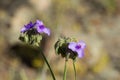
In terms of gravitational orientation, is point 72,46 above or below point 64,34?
above

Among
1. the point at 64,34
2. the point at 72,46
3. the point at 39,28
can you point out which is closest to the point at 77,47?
the point at 72,46

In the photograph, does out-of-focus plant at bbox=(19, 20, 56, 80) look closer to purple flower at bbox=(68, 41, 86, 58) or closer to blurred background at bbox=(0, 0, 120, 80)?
purple flower at bbox=(68, 41, 86, 58)

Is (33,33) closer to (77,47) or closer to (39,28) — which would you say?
(39,28)

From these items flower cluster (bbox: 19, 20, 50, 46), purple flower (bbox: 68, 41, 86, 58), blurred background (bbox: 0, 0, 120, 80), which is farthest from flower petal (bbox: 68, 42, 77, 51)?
blurred background (bbox: 0, 0, 120, 80)

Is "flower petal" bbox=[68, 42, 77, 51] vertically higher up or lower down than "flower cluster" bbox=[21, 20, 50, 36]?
lower down

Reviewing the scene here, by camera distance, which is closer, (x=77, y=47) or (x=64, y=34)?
(x=77, y=47)

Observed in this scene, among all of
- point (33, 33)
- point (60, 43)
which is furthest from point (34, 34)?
point (60, 43)

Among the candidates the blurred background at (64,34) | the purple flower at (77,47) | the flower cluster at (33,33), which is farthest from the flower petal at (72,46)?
the blurred background at (64,34)
